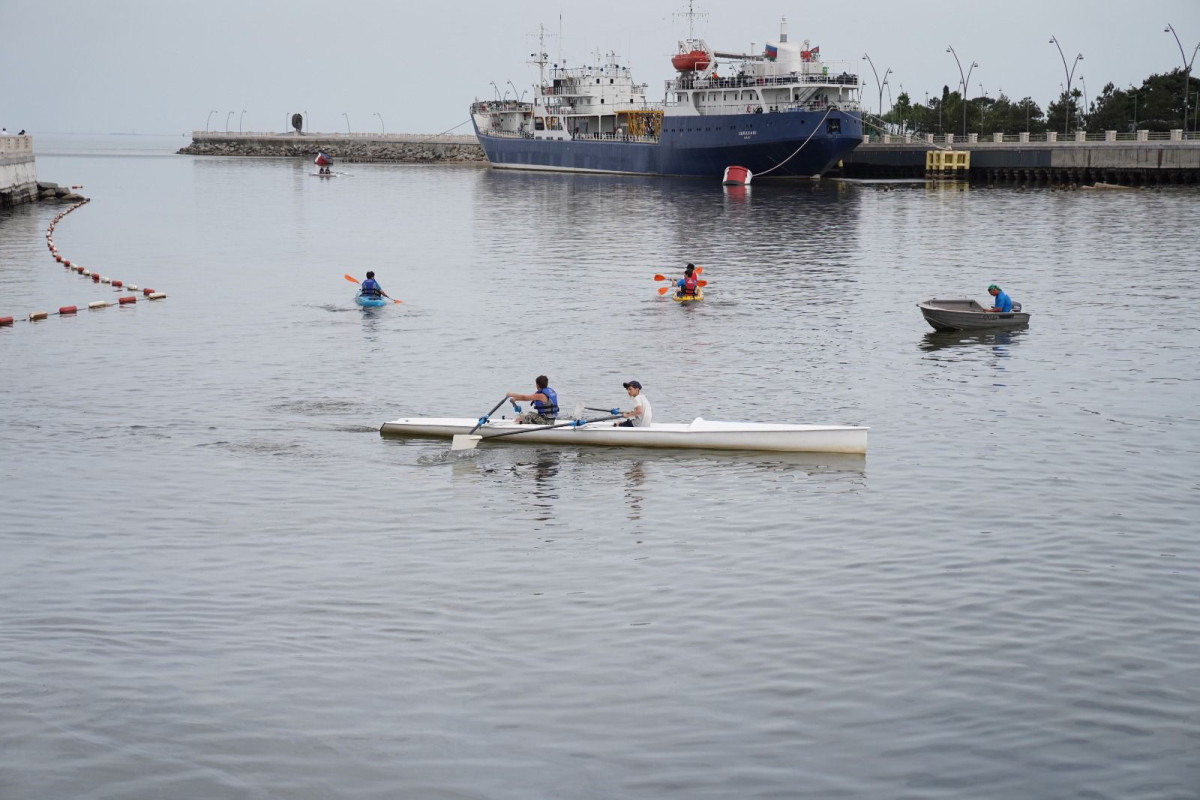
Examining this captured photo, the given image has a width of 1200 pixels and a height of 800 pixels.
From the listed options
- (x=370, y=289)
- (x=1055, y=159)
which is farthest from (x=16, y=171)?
(x=1055, y=159)

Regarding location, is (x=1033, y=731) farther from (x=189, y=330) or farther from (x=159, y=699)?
(x=189, y=330)

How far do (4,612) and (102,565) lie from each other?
2.21 metres

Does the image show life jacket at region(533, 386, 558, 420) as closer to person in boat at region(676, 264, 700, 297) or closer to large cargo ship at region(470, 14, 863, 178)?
person in boat at region(676, 264, 700, 297)

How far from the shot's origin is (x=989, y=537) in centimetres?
2250

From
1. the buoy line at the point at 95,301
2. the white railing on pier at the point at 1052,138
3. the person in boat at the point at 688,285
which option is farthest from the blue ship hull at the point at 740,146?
the person in boat at the point at 688,285

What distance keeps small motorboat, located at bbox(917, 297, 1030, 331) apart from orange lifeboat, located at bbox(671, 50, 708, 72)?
342 feet

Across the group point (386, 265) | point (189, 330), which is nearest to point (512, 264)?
point (386, 265)

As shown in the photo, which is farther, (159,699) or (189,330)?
(189,330)

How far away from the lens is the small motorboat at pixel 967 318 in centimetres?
4309

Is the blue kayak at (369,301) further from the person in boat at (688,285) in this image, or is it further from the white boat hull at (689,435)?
the white boat hull at (689,435)

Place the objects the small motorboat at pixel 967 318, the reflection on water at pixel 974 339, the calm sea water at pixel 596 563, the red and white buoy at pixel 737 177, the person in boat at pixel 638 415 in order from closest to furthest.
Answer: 1. the calm sea water at pixel 596 563
2. the person in boat at pixel 638 415
3. the reflection on water at pixel 974 339
4. the small motorboat at pixel 967 318
5. the red and white buoy at pixel 737 177

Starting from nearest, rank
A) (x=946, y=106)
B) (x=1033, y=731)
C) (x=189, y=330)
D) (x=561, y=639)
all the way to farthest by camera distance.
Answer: (x=1033, y=731), (x=561, y=639), (x=189, y=330), (x=946, y=106)

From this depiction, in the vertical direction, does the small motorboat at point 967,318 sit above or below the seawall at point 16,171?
below

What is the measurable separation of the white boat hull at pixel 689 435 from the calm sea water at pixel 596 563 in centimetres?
41
